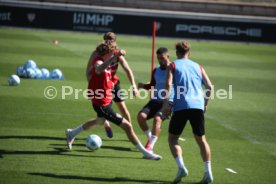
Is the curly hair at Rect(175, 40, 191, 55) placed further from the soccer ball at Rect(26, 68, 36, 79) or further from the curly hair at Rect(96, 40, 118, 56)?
the soccer ball at Rect(26, 68, 36, 79)

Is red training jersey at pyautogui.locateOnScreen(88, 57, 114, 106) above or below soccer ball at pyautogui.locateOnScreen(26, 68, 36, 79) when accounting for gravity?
above

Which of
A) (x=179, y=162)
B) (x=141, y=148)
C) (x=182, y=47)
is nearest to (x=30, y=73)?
(x=141, y=148)

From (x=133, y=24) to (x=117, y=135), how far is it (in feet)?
78.8

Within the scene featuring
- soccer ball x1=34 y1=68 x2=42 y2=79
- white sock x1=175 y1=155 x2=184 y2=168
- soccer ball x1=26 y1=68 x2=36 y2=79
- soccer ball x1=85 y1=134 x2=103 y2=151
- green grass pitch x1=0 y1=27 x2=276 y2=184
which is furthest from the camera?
soccer ball x1=34 y1=68 x2=42 y2=79

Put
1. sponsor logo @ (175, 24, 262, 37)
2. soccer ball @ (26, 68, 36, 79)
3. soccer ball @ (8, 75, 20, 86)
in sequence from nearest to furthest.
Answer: soccer ball @ (8, 75, 20, 86), soccer ball @ (26, 68, 36, 79), sponsor logo @ (175, 24, 262, 37)

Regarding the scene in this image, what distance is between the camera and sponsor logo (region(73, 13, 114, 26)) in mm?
37406

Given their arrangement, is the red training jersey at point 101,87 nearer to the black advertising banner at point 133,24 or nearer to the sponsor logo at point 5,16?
the black advertising banner at point 133,24

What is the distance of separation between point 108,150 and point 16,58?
1459 cm

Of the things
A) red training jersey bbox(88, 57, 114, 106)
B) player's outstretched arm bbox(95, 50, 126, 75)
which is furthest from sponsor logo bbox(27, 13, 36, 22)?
player's outstretched arm bbox(95, 50, 126, 75)

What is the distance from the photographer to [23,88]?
1953 cm

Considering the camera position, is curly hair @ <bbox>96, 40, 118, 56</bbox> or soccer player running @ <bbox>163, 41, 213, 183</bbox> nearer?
soccer player running @ <bbox>163, 41, 213, 183</bbox>

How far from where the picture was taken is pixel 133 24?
37719 mm

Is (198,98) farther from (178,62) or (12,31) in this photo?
(12,31)

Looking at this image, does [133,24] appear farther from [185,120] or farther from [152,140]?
[185,120]
